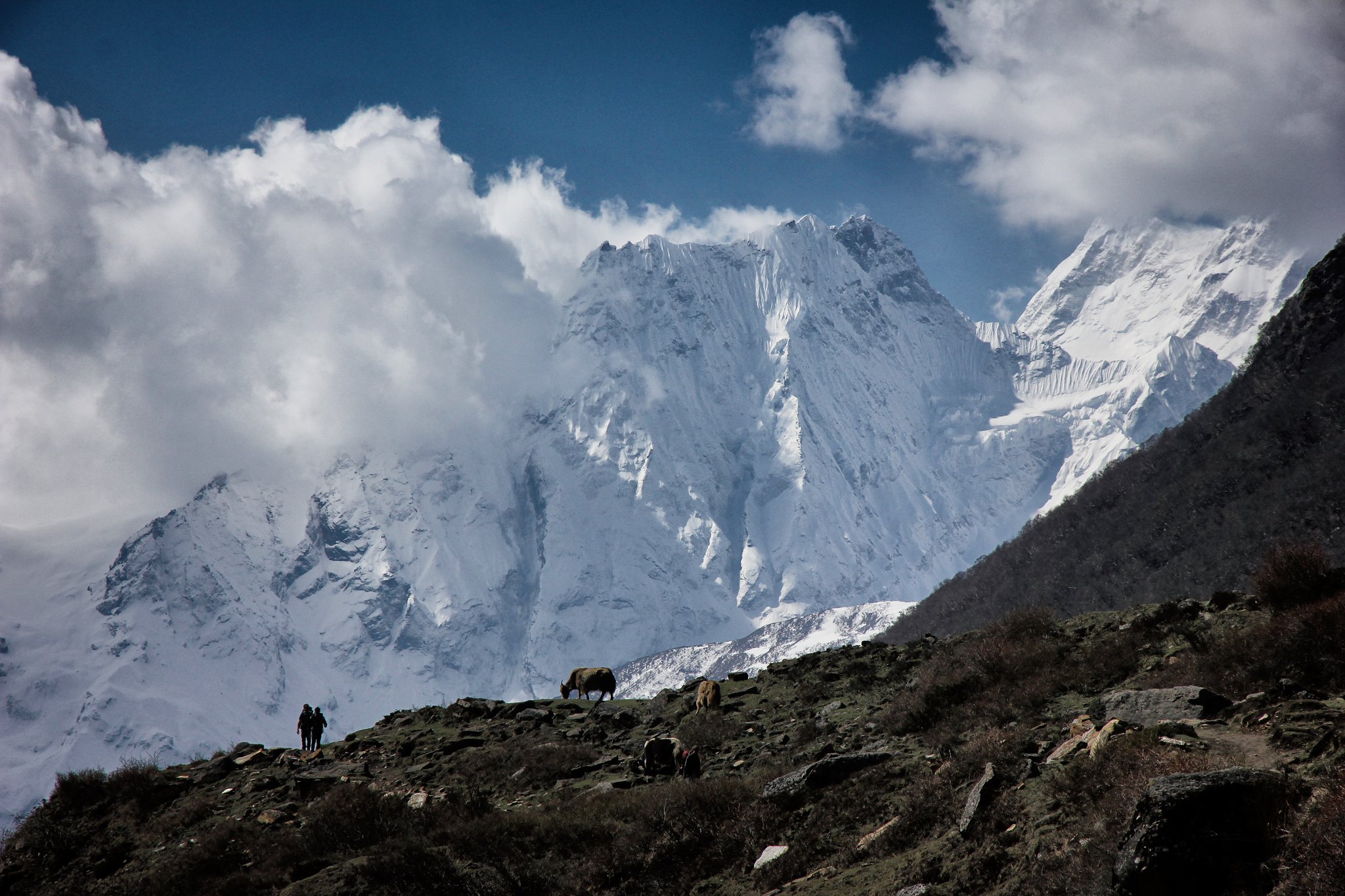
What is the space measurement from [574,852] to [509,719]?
11.8m

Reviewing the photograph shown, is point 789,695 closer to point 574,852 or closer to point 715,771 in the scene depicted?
point 715,771

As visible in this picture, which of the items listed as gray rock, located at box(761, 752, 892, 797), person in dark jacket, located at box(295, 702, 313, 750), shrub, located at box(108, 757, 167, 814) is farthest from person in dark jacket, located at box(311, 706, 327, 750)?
gray rock, located at box(761, 752, 892, 797)

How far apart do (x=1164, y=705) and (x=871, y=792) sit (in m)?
4.40

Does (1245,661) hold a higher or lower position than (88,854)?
lower

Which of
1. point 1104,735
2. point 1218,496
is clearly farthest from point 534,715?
point 1218,496

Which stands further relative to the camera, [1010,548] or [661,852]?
[1010,548]

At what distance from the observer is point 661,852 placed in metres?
14.1

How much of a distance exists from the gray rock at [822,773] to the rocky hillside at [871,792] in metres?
0.04

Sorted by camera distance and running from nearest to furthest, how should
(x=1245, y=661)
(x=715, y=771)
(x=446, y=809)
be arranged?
1. (x=1245, y=661)
2. (x=446, y=809)
3. (x=715, y=771)

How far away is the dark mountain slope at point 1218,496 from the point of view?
113m

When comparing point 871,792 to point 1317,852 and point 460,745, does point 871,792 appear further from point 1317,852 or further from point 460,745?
point 460,745

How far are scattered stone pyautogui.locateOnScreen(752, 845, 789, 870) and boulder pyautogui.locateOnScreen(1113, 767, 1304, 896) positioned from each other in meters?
5.16

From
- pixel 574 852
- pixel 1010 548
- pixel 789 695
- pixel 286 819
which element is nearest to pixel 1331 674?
pixel 574 852

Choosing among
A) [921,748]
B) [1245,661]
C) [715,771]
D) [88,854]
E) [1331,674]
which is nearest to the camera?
[1331,674]
